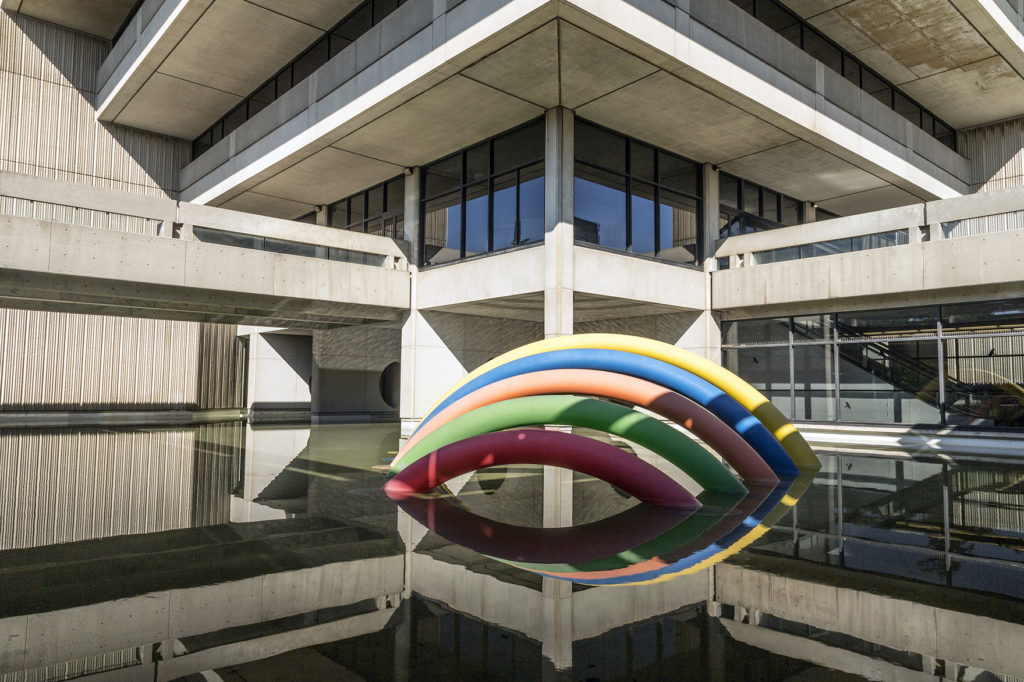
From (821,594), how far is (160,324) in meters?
27.0

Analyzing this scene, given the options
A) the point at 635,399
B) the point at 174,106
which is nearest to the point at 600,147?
the point at 635,399

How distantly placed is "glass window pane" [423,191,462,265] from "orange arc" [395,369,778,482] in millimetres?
9635

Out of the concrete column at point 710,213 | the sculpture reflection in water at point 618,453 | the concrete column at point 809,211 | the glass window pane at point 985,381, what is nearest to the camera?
the sculpture reflection in water at point 618,453

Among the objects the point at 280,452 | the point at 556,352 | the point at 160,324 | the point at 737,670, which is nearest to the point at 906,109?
the point at 556,352

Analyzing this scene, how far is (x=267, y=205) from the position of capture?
84.3 feet

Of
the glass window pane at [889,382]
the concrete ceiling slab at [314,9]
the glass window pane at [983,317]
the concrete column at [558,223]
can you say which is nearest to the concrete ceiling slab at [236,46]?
the concrete ceiling slab at [314,9]

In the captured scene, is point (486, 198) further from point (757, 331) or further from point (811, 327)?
point (811, 327)

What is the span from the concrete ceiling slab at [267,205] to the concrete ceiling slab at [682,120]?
12.7m

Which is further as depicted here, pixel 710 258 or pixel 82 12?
pixel 82 12

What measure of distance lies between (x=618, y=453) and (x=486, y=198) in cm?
1174

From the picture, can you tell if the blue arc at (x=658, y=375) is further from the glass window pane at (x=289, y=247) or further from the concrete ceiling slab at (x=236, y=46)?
the concrete ceiling slab at (x=236, y=46)

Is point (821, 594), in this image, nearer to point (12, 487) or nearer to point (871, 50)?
point (12, 487)

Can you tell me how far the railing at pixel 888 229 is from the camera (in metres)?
15.0

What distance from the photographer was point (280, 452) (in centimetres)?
1507
